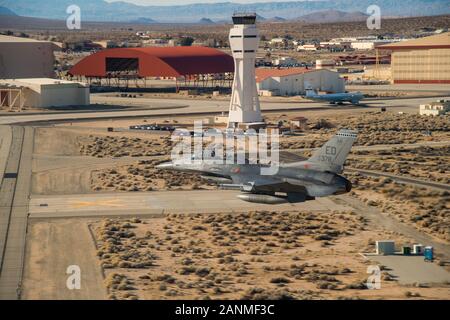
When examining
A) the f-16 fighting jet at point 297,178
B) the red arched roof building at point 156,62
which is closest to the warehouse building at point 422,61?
the red arched roof building at point 156,62

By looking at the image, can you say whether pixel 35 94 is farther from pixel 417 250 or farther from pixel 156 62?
pixel 417 250

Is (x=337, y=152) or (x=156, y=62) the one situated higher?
(x=156, y=62)

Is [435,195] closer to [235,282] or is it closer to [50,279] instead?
[235,282]

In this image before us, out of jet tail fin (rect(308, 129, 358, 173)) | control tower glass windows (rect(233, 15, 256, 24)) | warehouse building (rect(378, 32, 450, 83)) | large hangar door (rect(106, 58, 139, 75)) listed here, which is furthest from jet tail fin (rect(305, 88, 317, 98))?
jet tail fin (rect(308, 129, 358, 173))

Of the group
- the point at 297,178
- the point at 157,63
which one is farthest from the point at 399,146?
the point at 157,63

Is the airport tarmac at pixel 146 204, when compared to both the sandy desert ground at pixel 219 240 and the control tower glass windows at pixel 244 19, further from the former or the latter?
the control tower glass windows at pixel 244 19

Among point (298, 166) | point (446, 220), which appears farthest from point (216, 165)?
point (446, 220)

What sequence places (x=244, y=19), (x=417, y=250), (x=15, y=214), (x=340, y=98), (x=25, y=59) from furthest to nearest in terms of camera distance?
(x=25, y=59), (x=340, y=98), (x=244, y=19), (x=15, y=214), (x=417, y=250)
